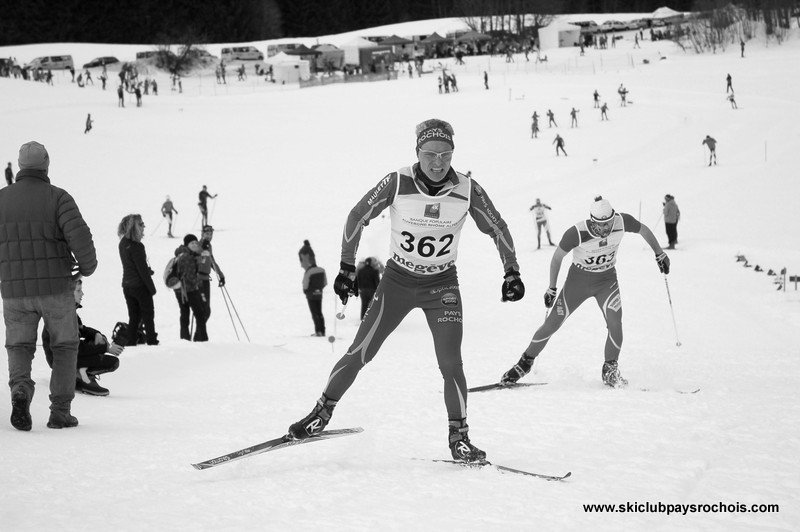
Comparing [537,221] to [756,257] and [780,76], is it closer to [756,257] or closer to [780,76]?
[756,257]

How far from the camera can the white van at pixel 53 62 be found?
7344cm

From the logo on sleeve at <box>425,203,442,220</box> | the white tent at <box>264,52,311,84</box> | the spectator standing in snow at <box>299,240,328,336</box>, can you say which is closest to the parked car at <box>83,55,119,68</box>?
the white tent at <box>264,52,311,84</box>

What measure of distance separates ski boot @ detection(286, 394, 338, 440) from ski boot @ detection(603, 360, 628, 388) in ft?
13.3

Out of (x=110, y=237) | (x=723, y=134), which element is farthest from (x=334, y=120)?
(x=110, y=237)

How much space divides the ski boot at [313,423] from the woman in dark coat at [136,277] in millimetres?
5983

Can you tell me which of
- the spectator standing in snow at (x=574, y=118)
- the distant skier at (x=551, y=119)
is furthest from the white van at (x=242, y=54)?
the spectator standing in snow at (x=574, y=118)

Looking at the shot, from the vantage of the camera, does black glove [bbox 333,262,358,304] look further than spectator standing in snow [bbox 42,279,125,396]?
No

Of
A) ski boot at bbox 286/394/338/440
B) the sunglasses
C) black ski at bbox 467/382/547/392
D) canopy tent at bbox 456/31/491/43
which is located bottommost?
black ski at bbox 467/382/547/392

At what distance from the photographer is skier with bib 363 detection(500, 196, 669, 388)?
8.82 metres

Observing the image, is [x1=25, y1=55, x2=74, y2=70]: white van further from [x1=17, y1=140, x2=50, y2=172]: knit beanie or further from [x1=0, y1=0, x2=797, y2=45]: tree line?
[x1=17, y1=140, x2=50, y2=172]: knit beanie

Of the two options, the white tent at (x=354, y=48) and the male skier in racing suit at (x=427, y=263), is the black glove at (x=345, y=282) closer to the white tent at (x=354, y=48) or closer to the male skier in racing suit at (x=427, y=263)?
the male skier in racing suit at (x=427, y=263)

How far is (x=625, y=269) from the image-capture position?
19.8 meters

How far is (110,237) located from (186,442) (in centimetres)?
2138

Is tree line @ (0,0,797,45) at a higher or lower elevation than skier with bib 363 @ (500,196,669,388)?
higher
